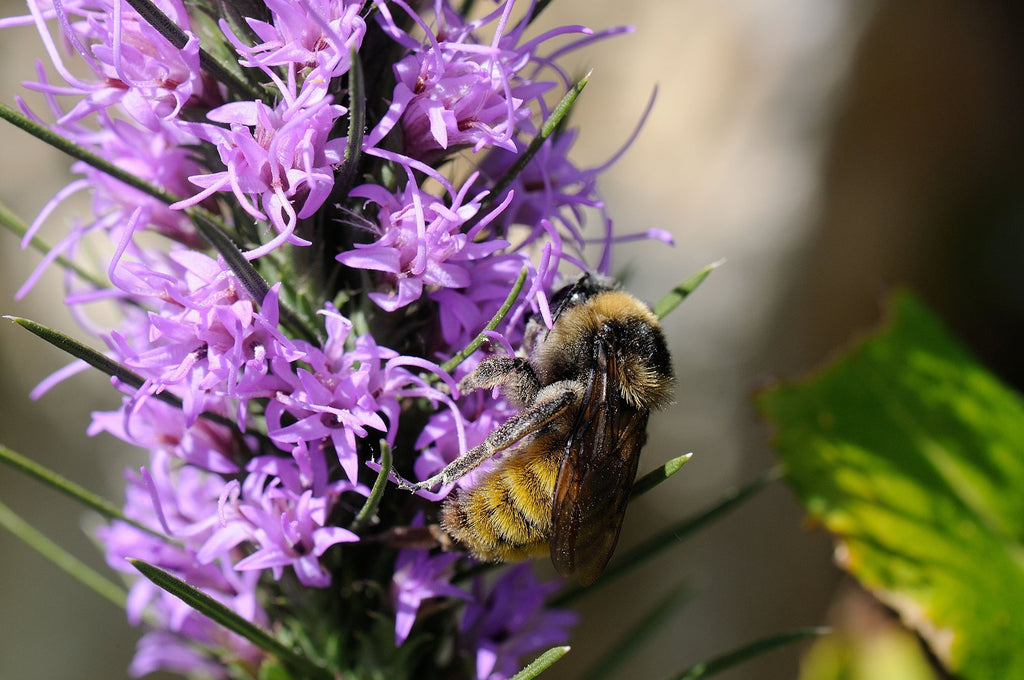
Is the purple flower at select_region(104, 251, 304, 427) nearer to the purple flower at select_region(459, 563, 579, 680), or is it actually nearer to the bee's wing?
the bee's wing

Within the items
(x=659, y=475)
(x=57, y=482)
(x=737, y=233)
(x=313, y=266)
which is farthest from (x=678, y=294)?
(x=737, y=233)

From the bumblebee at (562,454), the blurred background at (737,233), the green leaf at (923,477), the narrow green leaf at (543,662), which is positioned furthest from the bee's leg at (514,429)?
the blurred background at (737,233)

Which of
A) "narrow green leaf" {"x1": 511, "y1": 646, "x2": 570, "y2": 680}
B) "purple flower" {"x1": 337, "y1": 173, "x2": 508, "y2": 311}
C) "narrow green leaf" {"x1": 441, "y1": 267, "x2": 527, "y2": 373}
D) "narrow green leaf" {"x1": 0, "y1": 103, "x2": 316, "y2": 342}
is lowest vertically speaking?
"narrow green leaf" {"x1": 511, "y1": 646, "x2": 570, "y2": 680}

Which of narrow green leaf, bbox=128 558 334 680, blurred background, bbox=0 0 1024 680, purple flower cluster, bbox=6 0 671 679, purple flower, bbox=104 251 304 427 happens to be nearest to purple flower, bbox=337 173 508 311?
purple flower cluster, bbox=6 0 671 679

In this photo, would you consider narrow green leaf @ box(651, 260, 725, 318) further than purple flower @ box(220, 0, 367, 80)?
Yes

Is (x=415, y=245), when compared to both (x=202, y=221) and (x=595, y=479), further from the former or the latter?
(x=595, y=479)

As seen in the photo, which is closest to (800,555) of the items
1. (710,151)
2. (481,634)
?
(710,151)
